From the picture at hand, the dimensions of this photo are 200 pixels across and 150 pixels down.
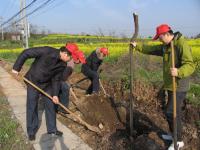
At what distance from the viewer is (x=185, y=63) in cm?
451

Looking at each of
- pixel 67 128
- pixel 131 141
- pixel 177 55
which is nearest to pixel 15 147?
pixel 67 128

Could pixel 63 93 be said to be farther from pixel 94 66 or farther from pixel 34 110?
pixel 94 66

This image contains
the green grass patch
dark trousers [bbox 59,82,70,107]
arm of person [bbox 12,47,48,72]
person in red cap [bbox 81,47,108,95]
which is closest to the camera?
arm of person [bbox 12,47,48,72]

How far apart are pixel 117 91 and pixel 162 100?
5.63ft

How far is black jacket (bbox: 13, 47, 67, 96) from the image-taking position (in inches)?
218

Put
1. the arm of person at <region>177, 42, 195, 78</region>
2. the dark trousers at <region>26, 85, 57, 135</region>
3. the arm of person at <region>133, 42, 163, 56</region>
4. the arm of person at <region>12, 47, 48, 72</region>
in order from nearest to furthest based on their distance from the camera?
the arm of person at <region>177, 42, 195, 78</region>
the arm of person at <region>133, 42, 163, 56</region>
the arm of person at <region>12, 47, 48, 72</region>
the dark trousers at <region>26, 85, 57, 135</region>

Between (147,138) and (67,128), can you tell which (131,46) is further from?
(67,128)

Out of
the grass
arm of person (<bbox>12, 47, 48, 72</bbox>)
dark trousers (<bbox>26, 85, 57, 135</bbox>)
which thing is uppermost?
arm of person (<bbox>12, 47, 48, 72</bbox>)

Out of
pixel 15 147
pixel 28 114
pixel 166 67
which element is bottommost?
pixel 15 147

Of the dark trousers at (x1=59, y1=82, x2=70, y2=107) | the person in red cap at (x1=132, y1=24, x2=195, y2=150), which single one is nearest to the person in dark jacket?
the dark trousers at (x1=59, y1=82, x2=70, y2=107)

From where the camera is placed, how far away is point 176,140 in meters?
4.65

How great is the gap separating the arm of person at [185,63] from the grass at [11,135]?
2.58 metres

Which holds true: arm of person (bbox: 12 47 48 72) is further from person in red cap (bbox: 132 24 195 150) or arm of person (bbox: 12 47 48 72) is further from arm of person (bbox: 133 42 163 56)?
person in red cap (bbox: 132 24 195 150)

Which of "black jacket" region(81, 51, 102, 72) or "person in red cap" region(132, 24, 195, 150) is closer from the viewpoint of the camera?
"person in red cap" region(132, 24, 195, 150)
